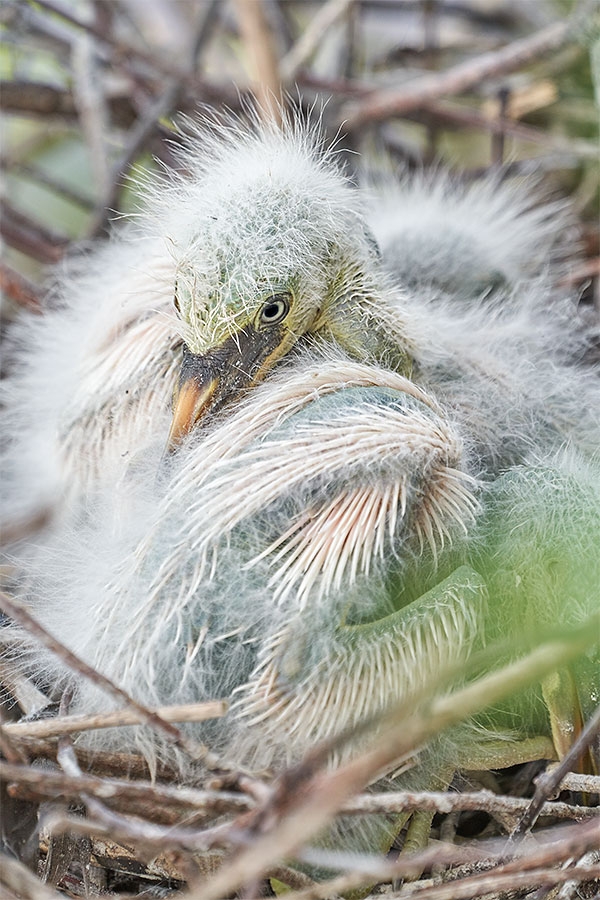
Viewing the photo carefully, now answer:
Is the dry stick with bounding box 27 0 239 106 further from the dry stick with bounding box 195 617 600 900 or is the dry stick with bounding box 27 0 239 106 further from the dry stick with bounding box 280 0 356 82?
the dry stick with bounding box 195 617 600 900

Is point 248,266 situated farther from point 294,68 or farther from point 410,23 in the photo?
point 410,23

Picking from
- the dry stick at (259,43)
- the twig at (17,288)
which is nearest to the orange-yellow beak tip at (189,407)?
the twig at (17,288)

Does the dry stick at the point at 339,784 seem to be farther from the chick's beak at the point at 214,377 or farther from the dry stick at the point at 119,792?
the chick's beak at the point at 214,377

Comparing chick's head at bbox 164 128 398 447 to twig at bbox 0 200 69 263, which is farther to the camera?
twig at bbox 0 200 69 263

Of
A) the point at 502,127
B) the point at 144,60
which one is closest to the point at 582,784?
the point at 502,127

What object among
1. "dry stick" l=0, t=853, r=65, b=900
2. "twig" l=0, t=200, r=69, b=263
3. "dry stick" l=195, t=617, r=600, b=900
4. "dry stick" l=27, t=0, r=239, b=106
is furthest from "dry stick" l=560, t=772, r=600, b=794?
"dry stick" l=27, t=0, r=239, b=106

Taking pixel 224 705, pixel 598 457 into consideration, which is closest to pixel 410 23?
pixel 598 457
